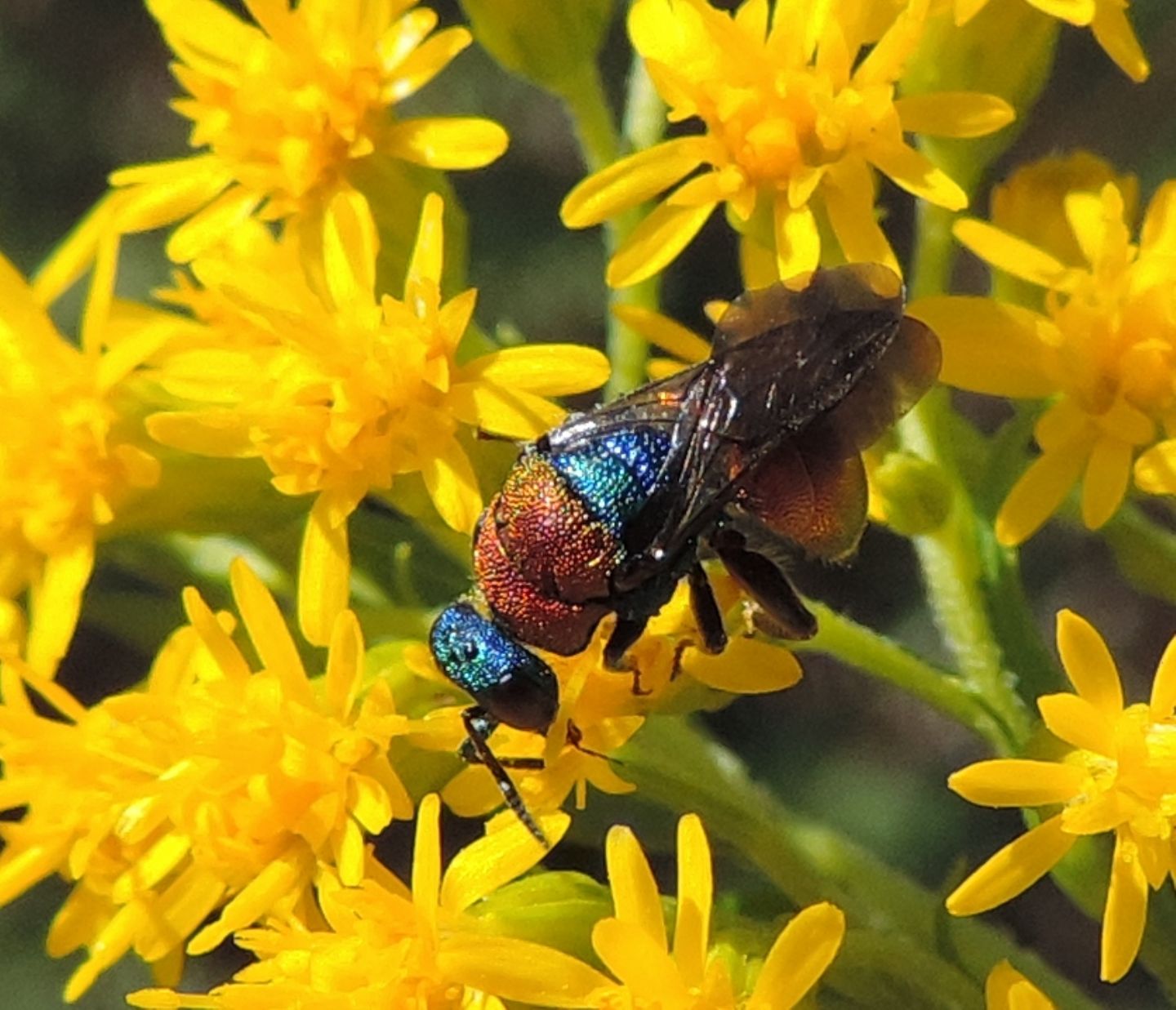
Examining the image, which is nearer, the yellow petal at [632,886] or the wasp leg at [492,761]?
the yellow petal at [632,886]

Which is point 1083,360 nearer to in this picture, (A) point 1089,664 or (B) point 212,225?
(A) point 1089,664

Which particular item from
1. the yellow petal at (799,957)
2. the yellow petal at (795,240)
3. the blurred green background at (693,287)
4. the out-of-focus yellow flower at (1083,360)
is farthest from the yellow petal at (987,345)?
the blurred green background at (693,287)

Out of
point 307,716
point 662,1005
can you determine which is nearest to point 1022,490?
point 662,1005

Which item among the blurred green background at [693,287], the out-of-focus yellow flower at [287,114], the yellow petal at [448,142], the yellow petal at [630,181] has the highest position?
the out-of-focus yellow flower at [287,114]

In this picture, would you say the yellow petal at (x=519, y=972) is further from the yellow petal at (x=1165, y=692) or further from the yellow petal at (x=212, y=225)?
the yellow petal at (x=212, y=225)

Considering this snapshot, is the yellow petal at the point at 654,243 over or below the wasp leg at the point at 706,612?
over

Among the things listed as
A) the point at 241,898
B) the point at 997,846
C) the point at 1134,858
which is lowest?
the point at 997,846

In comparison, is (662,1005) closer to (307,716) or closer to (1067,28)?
(307,716)
